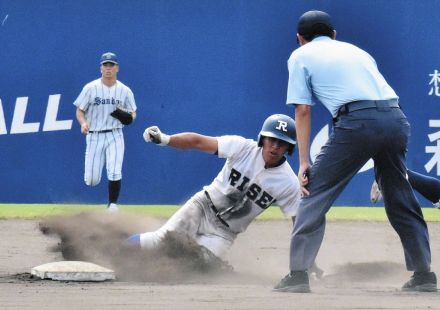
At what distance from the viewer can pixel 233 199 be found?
8594 mm

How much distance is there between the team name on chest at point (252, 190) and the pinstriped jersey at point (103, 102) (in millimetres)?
5483

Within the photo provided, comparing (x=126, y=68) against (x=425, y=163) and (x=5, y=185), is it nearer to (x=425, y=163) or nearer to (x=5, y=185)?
(x=5, y=185)

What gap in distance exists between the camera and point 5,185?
14500mm

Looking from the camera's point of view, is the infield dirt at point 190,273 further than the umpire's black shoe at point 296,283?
No

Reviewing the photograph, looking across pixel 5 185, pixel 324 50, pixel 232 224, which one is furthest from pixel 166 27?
pixel 324 50

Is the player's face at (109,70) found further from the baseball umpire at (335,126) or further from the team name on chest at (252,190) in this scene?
the baseball umpire at (335,126)

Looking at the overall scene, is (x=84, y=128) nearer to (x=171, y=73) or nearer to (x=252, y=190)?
Result: (x=171, y=73)

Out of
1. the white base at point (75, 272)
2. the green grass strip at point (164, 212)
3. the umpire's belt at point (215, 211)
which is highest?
the green grass strip at point (164, 212)

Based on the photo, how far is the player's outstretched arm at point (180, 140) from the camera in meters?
7.73

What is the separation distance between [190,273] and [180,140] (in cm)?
104

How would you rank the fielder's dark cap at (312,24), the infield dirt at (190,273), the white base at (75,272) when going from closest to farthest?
the infield dirt at (190,273) < the fielder's dark cap at (312,24) < the white base at (75,272)

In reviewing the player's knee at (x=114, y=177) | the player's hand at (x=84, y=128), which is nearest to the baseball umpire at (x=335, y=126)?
the player's hand at (x=84, y=128)

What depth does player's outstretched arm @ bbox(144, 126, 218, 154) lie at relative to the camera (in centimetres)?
773

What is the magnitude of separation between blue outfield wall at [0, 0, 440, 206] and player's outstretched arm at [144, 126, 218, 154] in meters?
6.41
